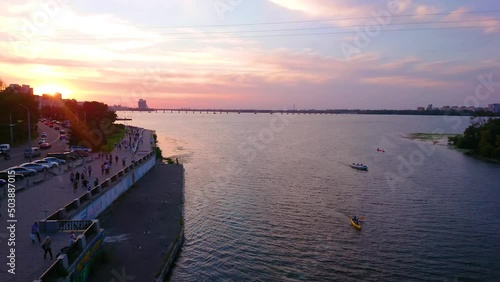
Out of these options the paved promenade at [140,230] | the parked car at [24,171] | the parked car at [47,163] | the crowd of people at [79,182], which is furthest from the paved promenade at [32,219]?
the parked car at [47,163]

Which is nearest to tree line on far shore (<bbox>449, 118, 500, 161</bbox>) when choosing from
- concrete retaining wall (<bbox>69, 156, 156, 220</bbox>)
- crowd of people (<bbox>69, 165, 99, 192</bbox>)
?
concrete retaining wall (<bbox>69, 156, 156, 220</bbox>)

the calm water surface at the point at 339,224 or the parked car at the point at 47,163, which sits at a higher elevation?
the parked car at the point at 47,163

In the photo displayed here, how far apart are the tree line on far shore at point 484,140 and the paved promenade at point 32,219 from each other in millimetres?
74520

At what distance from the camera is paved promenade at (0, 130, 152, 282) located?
15562mm

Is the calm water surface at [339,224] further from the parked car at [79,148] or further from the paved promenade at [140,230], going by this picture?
the parked car at [79,148]

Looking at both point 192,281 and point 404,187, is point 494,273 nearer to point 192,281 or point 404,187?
point 192,281

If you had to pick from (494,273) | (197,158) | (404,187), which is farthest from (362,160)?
(494,273)

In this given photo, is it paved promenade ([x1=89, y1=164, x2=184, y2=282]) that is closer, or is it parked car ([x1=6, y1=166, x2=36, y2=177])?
paved promenade ([x1=89, y1=164, x2=184, y2=282])

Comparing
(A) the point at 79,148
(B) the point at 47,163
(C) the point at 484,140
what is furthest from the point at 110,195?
(C) the point at 484,140

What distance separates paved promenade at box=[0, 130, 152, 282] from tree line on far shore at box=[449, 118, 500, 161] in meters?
74.5

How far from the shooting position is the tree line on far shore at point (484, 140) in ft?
258

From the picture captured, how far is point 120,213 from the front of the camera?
30359 mm

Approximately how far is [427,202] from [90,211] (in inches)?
1278

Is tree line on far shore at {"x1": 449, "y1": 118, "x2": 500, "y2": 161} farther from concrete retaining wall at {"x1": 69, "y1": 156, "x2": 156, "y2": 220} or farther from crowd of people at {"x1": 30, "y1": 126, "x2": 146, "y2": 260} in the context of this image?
crowd of people at {"x1": 30, "y1": 126, "x2": 146, "y2": 260}
